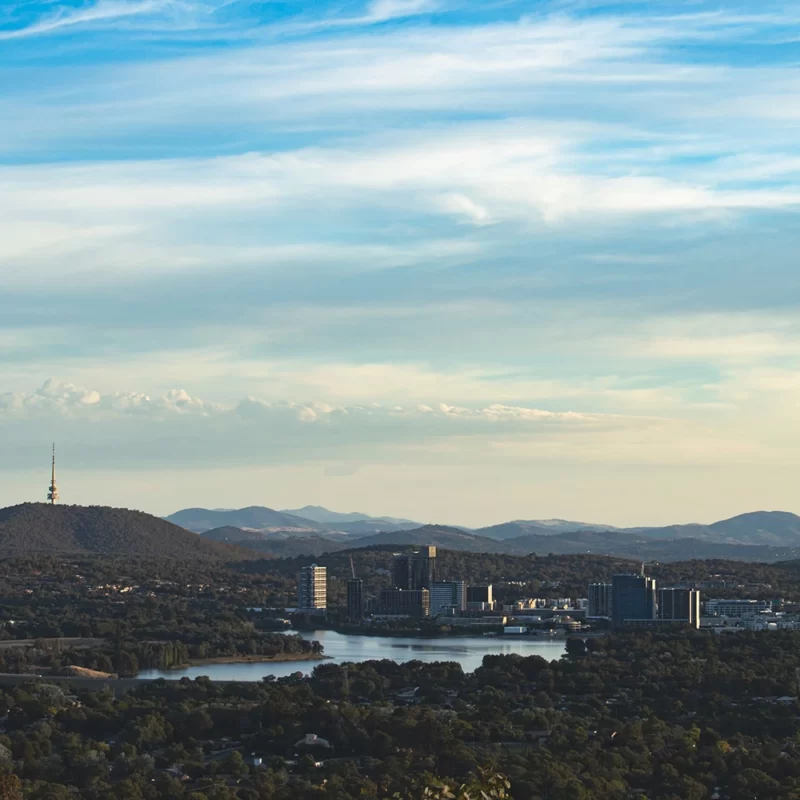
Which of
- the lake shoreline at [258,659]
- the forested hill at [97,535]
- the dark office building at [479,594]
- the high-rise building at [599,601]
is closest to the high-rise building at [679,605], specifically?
the high-rise building at [599,601]

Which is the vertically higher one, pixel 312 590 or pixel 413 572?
pixel 413 572

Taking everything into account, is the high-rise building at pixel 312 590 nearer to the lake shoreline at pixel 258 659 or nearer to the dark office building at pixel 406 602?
the dark office building at pixel 406 602


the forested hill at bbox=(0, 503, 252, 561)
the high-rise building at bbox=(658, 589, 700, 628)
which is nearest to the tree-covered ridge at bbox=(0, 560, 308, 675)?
the forested hill at bbox=(0, 503, 252, 561)

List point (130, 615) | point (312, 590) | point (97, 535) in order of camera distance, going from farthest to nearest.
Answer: point (97, 535) → point (312, 590) → point (130, 615)

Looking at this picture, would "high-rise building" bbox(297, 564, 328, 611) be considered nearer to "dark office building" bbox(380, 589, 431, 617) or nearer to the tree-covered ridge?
the tree-covered ridge

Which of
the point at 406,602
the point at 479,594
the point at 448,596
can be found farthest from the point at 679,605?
the point at 406,602

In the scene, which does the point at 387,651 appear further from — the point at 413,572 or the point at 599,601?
the point at 413,572

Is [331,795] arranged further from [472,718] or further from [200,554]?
[200,554]

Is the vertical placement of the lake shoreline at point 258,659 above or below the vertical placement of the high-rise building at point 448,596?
below
